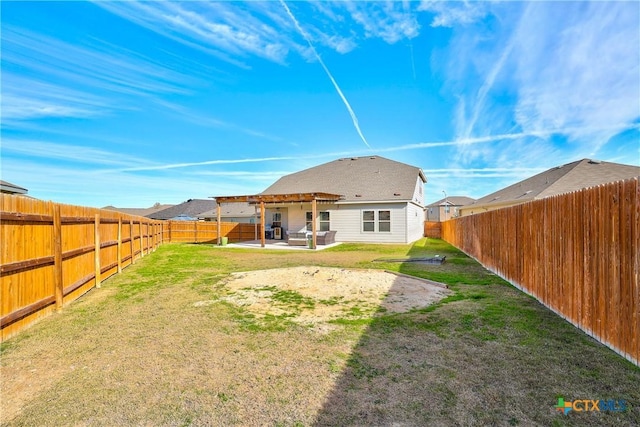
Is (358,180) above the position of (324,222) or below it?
above

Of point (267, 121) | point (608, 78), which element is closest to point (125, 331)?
point (608, 78)

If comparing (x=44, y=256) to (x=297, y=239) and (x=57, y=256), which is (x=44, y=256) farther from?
(x=297, y=239)

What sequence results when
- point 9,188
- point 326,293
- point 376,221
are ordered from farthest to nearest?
point 376,221, point 9,188, point 326,293

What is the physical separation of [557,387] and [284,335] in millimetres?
2985

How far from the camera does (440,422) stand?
7.84ft

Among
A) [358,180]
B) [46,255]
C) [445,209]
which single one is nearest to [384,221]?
[358,180]

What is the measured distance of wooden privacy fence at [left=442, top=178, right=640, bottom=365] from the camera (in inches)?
130

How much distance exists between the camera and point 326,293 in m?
6.81

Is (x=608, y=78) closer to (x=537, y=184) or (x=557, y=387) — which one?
(x=537, y=184)

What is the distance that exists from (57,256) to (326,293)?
193 inches

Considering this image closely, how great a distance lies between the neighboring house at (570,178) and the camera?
18623 mm

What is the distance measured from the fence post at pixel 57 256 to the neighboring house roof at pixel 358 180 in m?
17.2

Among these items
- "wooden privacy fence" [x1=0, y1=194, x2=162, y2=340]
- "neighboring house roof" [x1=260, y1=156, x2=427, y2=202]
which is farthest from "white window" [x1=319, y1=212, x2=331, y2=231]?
"wooden privacy fence" [x1=0, y1=194, x2=162, y2=340]

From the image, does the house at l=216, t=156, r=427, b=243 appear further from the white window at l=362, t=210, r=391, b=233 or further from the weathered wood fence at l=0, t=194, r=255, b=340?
the weathered wood fence at l=0, t=194, r=255, b=340
